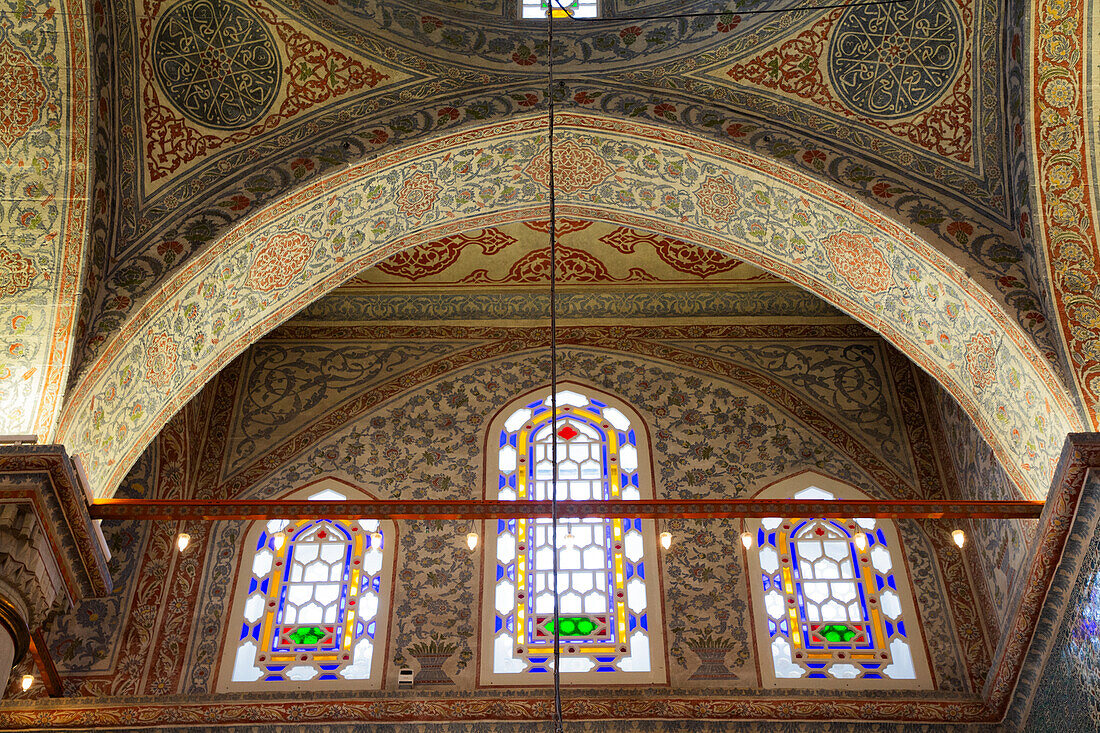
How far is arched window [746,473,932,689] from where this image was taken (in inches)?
256

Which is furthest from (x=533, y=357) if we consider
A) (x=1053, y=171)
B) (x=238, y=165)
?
(x=1053, y=171)

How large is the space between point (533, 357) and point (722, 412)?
1434mm

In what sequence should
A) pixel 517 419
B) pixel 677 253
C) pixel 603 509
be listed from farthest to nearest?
pixel 677 253 → pixel 517 419 → pixel 603 509

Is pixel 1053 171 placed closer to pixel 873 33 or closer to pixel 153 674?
pixel 873 33

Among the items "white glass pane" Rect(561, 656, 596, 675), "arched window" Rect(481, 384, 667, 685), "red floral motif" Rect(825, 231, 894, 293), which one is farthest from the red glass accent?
"red floral motif" Rect(825, 231, 894, 293)

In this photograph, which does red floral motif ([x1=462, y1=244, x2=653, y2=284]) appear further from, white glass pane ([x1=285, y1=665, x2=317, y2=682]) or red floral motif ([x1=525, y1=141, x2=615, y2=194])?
white glass pane ([x1=285, y1=665, x2=317, y2=682])

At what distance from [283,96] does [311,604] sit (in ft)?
10.1

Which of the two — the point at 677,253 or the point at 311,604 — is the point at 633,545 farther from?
the point at 677,253

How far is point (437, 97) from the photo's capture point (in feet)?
21.4

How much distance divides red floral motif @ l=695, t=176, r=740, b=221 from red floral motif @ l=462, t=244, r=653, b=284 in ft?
5.82

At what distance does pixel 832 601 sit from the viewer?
6.84 metres

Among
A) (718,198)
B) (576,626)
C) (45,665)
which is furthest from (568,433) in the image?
(45,665)

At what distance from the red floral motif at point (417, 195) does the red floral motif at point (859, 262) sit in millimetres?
2312

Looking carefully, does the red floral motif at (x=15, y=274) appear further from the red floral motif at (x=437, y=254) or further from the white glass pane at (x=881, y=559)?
the white glass pane at (x=881, y=559)
